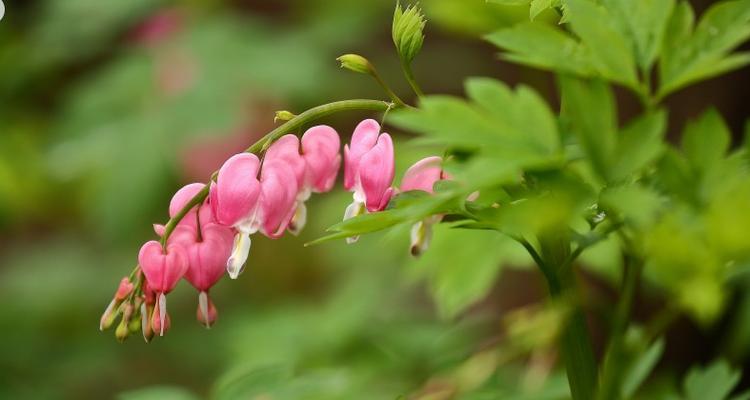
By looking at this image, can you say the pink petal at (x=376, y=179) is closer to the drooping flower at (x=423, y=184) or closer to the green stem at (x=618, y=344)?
the drooping flower at (x=423, y=184)

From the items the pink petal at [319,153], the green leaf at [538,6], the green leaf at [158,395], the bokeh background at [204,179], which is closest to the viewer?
the green leaf at [538,6]

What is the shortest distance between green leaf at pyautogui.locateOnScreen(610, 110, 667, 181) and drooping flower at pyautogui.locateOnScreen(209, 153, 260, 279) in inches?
13.5

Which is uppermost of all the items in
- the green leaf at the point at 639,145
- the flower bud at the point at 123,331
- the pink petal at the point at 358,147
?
the pink petal at the point at 358,147

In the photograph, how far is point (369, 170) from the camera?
36.8 inches

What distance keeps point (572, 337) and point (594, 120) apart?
0.24m

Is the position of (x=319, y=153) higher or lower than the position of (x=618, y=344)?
higher

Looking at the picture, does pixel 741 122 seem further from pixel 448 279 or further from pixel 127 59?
pixel 127 59

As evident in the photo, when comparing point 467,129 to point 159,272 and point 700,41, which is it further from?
point 159,272

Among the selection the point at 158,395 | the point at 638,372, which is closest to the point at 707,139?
the point at 638,372

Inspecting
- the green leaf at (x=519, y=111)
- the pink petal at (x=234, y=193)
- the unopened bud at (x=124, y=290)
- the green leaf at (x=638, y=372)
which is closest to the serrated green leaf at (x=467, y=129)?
the green leaf at (x=519, y=111)

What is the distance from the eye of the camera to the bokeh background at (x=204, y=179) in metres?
1.90

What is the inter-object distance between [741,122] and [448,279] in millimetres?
1206

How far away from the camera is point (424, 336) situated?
6.66 ft

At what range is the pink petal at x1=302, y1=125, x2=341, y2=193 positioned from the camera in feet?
3.26
